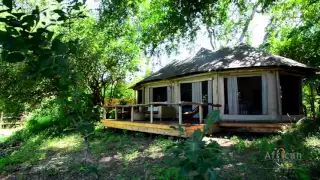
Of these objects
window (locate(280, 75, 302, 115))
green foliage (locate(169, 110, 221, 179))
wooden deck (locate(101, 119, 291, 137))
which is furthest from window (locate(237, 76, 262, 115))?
green foliage (locate(169, 110, 221, 179))

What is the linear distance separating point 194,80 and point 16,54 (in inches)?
385

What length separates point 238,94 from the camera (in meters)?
9.41

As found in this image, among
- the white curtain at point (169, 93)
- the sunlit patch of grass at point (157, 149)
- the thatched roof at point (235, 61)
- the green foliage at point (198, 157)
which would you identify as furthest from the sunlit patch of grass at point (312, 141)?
the white curtain at point (169, 93)

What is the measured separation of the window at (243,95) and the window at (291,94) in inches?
49.8

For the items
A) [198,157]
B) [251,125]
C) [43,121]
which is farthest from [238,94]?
[43,121]

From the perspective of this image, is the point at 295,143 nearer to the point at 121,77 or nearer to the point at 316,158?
the point at 316,158

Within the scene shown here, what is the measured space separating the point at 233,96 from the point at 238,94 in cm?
22

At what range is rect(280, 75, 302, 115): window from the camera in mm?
9859

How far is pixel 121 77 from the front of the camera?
15.7 m

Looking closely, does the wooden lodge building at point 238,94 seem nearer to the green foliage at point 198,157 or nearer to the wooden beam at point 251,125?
the wooden beam at point 251,125

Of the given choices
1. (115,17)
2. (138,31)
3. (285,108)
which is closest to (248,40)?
(138,31)

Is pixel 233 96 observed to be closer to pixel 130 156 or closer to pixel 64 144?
pixel 130 156

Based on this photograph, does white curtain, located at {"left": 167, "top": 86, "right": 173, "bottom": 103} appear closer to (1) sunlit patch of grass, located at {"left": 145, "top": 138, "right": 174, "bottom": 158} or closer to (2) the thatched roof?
(2) the thatched roof

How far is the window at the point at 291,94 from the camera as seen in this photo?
9.86m
